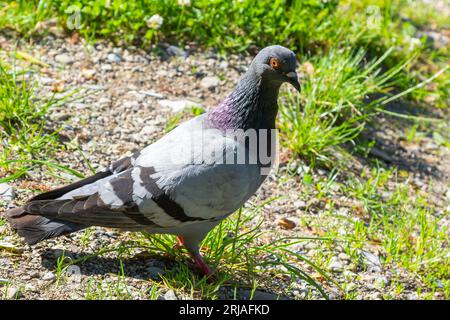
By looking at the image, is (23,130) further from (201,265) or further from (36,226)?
(201,265)

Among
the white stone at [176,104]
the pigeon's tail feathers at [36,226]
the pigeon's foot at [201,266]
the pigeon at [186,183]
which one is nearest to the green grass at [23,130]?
the pigeon's tail feathers at [36,226]

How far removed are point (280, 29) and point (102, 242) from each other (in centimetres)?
318

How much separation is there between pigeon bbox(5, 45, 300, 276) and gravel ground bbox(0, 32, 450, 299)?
302 mm

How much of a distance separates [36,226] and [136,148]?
150cm

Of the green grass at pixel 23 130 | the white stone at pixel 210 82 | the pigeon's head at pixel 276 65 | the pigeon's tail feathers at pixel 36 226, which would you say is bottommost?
the pigeon's tail feathers at pixel 36 226

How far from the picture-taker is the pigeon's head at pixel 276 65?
13.7 ft

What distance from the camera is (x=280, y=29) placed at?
668 cm

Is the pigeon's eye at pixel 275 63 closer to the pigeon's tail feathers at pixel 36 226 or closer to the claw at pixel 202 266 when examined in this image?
the claw at pixel 202 266

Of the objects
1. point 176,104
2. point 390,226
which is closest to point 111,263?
point 176,104

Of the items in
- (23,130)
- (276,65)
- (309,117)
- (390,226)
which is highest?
(276,65)

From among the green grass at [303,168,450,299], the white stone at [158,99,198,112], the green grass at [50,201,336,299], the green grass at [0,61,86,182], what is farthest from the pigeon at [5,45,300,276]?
the white stone at [158,99,198,112]

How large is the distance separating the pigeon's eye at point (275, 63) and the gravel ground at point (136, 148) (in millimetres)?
1245

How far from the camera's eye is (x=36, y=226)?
13.3ft
